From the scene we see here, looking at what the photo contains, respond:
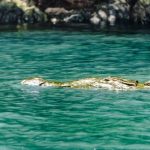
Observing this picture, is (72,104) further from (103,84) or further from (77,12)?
(77,12)

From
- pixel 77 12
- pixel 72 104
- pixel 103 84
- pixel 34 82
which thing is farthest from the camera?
pixel 77 12

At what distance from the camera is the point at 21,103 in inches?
1633

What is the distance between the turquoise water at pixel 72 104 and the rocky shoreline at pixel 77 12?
120 ft

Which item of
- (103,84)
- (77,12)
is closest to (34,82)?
(103,84)

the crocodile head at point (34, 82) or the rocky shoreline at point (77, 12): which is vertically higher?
the rocky shoreline at point (77, 12)

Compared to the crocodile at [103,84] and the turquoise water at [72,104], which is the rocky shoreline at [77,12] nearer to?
the turquoise water at [72,104]

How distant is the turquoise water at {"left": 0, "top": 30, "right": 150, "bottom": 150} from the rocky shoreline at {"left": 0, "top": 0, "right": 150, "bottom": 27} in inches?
1443

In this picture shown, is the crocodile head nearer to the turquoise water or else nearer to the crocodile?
the crocodile

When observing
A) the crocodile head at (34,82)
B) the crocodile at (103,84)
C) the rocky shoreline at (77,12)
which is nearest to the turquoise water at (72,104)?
the crocodile head at (34,82)

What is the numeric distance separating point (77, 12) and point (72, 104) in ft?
250

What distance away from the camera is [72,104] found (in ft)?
134

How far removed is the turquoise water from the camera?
3189 centimetres

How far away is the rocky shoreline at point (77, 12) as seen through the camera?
111 metres

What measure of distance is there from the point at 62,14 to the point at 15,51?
144 feet
